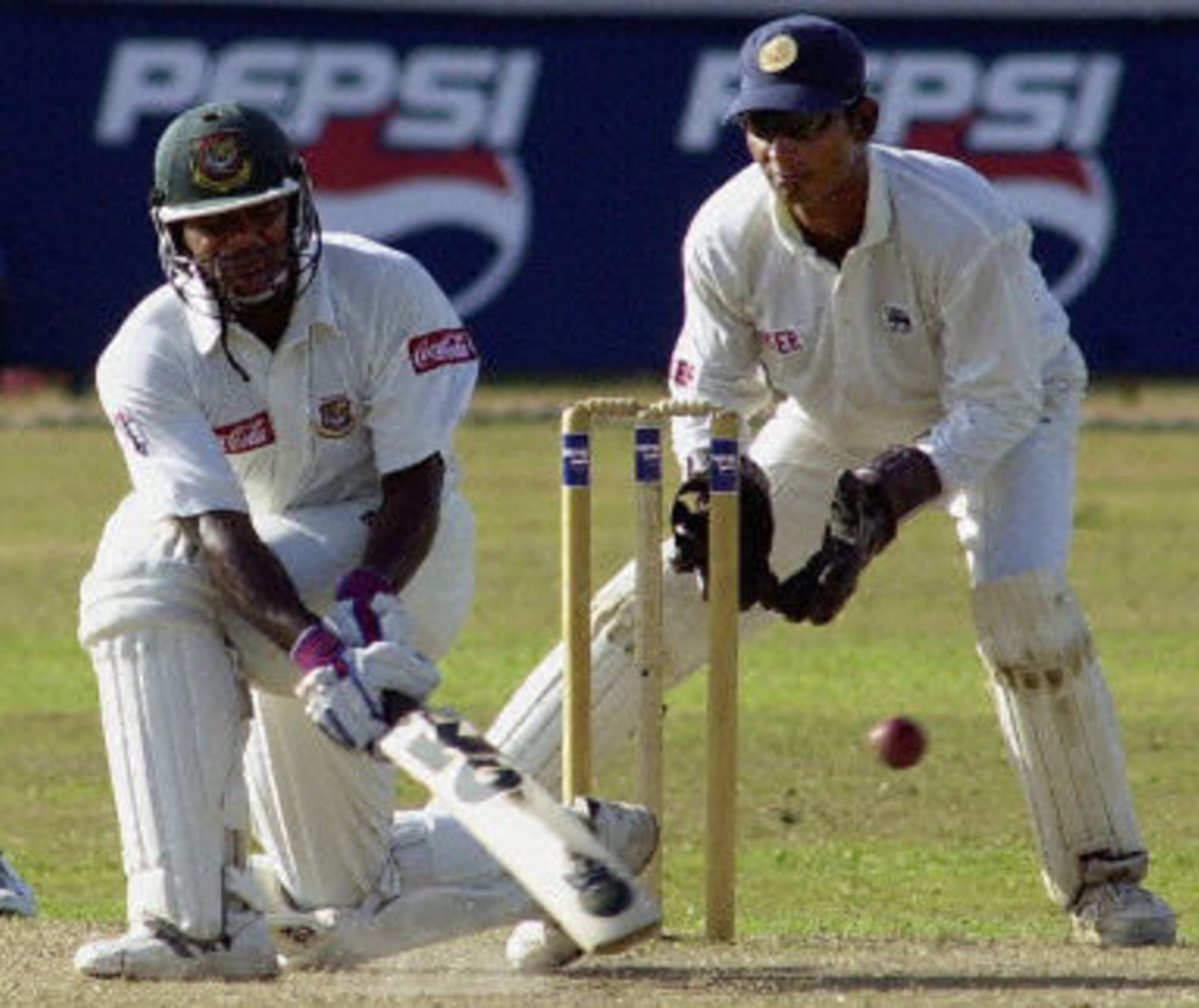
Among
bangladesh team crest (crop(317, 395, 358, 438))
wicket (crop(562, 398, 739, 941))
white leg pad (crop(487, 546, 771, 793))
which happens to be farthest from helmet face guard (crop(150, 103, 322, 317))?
white leg pad (crop(487, 546, 771, 793))

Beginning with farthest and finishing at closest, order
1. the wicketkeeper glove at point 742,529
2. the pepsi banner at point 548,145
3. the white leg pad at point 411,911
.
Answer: the pepsi banner at point 548,145
the wicketkeeper glove at point 742,529
the white leg pad at point 411,911

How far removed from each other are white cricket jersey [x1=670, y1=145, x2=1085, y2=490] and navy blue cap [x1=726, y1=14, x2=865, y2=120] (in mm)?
187

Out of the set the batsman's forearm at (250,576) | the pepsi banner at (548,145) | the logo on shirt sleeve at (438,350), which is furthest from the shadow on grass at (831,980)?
the pepsi banner at (548,145)

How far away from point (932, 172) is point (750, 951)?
138 cm

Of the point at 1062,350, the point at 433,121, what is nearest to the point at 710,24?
the point at 433,121

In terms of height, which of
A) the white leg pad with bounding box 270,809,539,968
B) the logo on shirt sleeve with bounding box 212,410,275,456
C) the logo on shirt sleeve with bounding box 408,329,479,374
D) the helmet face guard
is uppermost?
the helmet face guard

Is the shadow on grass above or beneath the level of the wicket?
beneath

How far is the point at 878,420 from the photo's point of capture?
6.75 metres

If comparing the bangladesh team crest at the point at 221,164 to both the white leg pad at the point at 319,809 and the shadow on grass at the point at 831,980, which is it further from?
the shadow on grass at the point at 831,980

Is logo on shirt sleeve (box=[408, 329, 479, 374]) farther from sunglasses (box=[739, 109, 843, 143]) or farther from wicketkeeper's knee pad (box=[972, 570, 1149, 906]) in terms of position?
wicketkeeper's knee pad (box=[972, 570, 1149, 906])

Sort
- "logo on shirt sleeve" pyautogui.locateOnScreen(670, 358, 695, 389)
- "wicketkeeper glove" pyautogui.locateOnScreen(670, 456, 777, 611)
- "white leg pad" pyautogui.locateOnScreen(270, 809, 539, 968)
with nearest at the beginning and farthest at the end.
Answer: "white leg pad" pyautogui.locateOnScreen(270, 809, 539, 968)
"wicketkeeper glove" pyautogui.locateOnScreen(670, 456, 777, 611)
"logo on shirt sleeve" pyautogui.locateOnScreen(670, 358, 695, 389)

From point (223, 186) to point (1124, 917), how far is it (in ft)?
6.70

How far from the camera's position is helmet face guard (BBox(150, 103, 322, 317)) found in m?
5.87

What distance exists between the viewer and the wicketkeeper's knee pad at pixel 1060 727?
21.5 ft
